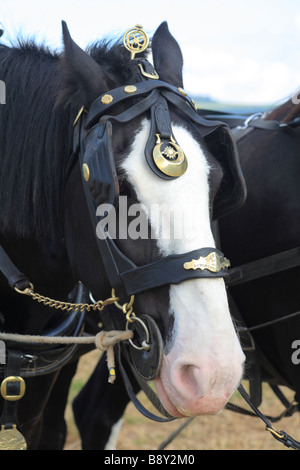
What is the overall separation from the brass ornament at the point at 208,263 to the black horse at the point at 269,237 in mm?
802

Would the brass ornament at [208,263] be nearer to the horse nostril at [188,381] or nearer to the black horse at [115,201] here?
the black horse at [115,201]

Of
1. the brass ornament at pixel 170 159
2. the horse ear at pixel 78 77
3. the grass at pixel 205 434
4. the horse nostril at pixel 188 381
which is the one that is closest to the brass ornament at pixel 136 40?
the horse ear at pixel 78 77

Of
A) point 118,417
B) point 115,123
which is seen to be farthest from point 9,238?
point 118,417

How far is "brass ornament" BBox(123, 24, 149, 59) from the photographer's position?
1817 millimetres

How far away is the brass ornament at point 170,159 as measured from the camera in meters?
1.49

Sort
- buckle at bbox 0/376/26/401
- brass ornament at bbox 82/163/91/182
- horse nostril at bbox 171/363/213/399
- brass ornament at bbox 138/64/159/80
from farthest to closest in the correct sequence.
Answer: buckle at bbox 0/376/26/401 → brass ornament at bbox 138/64/159/80 → brass ornament at bbox 82/163/91/182 → horse nostril at bbox 171/363/213/399

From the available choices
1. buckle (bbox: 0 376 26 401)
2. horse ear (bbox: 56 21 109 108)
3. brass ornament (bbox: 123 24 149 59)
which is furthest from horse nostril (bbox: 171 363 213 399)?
brass ornament (bbox: 123 24 149 59)

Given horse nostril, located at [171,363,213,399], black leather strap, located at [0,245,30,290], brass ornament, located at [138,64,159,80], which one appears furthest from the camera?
black leather strap, located at [0,245,30,290]

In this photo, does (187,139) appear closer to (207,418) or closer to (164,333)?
(164,333)

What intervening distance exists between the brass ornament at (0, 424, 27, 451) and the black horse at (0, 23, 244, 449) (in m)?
0.02

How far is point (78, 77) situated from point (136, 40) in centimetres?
28

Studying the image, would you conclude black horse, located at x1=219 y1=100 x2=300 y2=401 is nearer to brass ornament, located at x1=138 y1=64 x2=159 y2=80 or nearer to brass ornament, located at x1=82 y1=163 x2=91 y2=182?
brass ornament, located at x1=138 y1=64 x2=159 y2=80

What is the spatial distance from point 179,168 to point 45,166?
1.72ft

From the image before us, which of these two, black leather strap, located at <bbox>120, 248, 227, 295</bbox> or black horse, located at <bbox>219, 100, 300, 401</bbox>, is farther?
black horse, located at <bbox>219, 100, 300, 401</bbox>
